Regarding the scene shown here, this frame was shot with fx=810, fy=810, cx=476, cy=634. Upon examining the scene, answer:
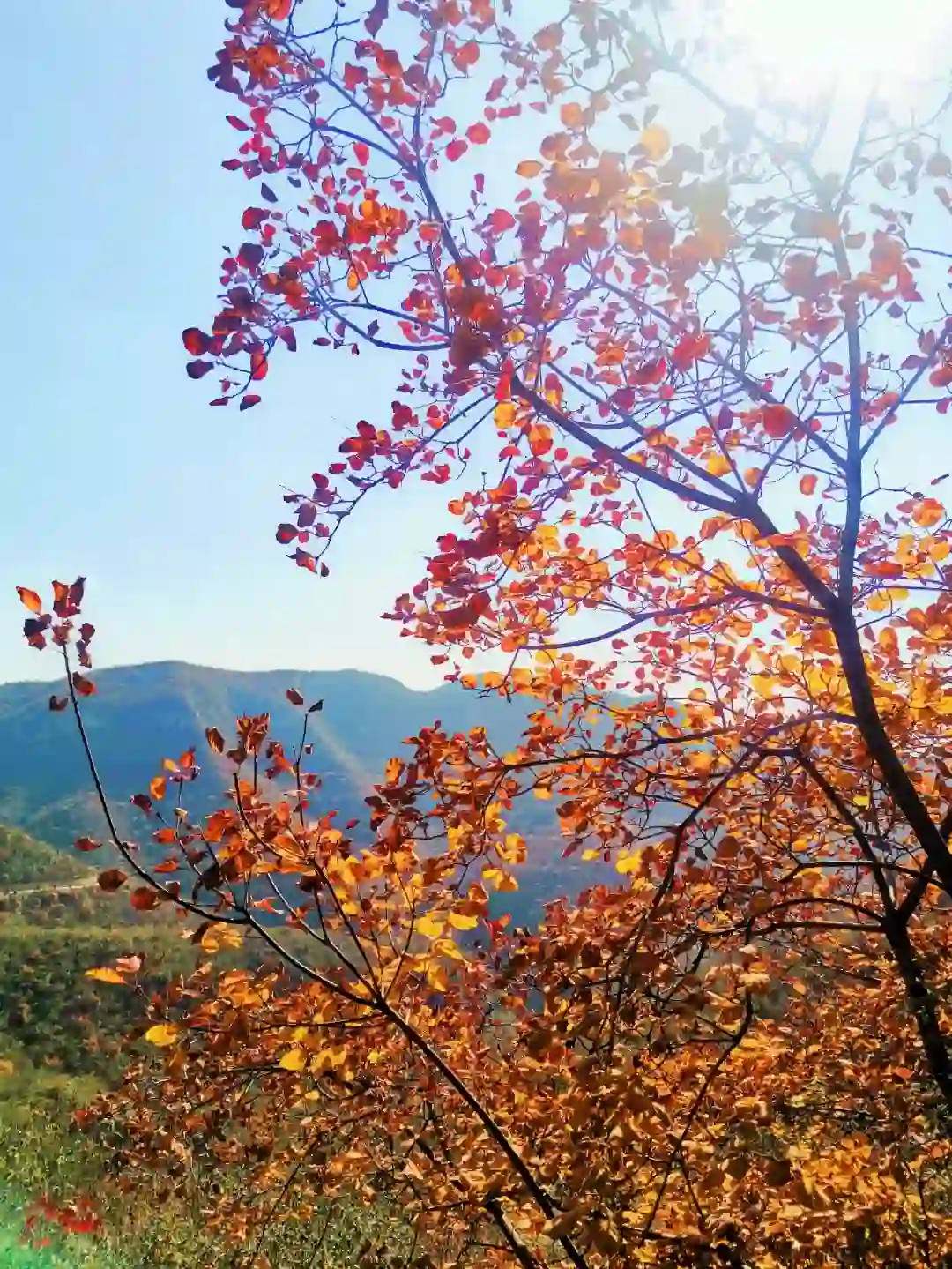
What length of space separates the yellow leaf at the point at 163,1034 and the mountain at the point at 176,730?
248 ft

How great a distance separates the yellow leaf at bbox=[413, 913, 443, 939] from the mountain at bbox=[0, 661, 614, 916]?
7534cm

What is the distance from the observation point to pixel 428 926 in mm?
2502

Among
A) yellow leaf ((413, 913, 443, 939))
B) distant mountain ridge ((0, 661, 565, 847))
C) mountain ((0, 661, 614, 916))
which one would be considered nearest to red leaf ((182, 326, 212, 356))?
yellow leaf ((413, 913, 443, 939))

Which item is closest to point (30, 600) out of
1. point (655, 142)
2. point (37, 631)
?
point (37, 631)

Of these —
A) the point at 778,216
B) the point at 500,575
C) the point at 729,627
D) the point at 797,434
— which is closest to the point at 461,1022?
the point at 729,627

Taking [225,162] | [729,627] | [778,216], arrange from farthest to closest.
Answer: [729,627] → [225,162] → [778,216]

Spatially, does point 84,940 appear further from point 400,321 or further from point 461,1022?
point 400,321

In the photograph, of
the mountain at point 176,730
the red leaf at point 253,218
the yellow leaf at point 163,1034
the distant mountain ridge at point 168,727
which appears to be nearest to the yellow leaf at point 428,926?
the yellow leaf at point 163,1034

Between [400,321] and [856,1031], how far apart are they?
4.29 metres

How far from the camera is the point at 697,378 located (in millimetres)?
2559

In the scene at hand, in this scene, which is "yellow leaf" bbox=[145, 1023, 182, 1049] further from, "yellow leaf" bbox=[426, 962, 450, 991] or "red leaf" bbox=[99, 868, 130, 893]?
"yellow leaf" bbox=[426, 962, 450, 991]

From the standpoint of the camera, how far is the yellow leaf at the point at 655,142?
2.06 m

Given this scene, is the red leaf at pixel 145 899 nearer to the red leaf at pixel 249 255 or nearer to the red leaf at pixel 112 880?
the red leaf at pixel 112 880

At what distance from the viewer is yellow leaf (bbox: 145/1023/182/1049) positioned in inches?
90.2
